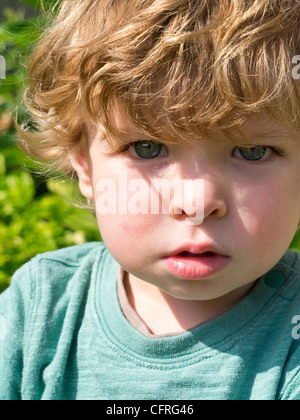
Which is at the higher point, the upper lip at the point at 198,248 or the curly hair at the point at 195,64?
the curly hair at the point at 195,64

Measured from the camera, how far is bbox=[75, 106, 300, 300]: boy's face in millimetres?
1528

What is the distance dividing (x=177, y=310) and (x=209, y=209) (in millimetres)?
448

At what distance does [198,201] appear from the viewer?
4.89 feet

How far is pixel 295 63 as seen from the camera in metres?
1.53

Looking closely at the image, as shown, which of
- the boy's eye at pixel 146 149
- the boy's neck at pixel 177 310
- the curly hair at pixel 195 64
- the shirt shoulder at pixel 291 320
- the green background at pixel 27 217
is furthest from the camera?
the green background at pixel 27 217

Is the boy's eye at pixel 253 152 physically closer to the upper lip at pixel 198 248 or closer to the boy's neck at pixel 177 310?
the upper lip at pixel 198 248

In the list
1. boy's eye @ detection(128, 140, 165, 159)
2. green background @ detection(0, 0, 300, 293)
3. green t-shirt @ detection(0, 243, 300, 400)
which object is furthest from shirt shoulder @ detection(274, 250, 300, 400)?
green background @ detection(0, 0, 300, 293)

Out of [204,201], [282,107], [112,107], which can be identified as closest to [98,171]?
[112,107]

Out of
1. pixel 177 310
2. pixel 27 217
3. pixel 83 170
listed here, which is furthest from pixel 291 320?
pixel 27 217

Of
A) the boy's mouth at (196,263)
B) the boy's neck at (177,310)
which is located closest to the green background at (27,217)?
the boy's neck at (177,310)

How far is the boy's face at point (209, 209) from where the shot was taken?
1528 mm

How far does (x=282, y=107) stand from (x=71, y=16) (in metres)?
0.62

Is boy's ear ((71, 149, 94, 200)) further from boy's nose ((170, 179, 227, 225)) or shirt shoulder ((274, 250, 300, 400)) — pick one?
shirt shoulder ((274, 250, 300, 400))
